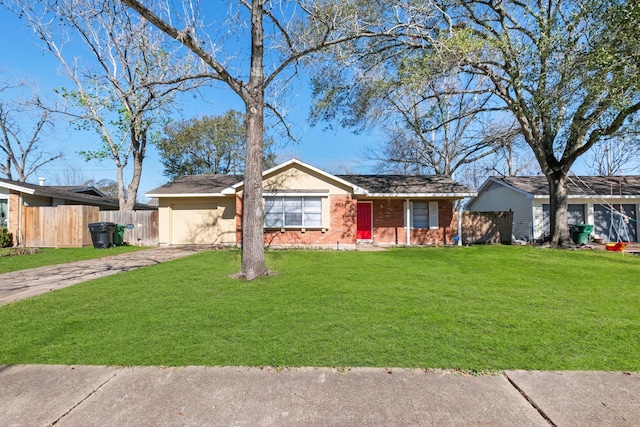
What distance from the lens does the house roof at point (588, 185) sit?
676 inches

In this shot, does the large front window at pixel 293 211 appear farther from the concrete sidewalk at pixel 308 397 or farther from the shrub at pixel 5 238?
the shrub at pixel 5 238

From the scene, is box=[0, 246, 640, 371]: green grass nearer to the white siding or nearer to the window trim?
the window trim

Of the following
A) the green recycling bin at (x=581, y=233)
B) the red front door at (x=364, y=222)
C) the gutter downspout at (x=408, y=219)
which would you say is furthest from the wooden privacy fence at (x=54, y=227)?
the green recycling bin at (x=581, y=233)

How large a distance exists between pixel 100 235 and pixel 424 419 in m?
15.6

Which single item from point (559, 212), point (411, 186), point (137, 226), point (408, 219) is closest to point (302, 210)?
point (408, 219)

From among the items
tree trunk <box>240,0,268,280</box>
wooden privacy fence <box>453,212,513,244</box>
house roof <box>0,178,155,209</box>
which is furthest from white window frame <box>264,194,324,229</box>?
house roof <box>0,178,155,209</box>

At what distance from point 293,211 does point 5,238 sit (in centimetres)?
1266

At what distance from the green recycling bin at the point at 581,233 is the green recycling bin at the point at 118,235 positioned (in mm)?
21906

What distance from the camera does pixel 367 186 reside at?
1617 cm

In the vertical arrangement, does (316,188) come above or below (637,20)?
below

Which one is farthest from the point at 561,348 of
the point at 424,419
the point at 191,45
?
Result: the point at 191,45

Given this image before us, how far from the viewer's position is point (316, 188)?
14.0 metres

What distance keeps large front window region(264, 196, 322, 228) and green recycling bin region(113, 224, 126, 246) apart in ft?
24.0

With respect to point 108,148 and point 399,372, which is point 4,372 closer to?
point 399,372
